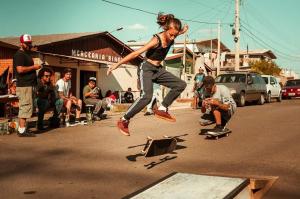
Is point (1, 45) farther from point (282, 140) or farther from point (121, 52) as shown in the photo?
point (282, 140)

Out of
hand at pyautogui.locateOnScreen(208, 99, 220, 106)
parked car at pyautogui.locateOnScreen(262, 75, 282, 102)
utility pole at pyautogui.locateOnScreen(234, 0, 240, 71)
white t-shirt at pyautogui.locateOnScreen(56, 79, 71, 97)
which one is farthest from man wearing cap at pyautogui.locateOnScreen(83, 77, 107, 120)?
utility pole at pyautogui.locateOnScreen(234, 0, 240, 71)

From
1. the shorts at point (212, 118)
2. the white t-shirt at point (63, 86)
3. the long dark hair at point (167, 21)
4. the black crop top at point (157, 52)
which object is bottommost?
the shorts at point (212, 118)

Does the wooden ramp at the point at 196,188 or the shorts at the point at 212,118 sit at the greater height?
the shorts at the point at 212,118

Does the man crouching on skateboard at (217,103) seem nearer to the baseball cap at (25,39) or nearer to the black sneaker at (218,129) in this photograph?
the black sneaker at (218,129)

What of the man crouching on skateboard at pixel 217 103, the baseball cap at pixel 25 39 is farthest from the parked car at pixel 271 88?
the baseball cap at pixel 25 39

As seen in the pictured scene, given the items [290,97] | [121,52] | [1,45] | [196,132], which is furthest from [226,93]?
[290,97]

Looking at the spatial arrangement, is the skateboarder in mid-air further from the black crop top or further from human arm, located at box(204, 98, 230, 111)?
human arm, located at box(204, 98, 230, 111)

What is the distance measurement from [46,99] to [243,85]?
1320cm

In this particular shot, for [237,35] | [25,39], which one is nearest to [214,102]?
[25,39]

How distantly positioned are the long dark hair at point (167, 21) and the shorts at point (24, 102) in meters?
4.00

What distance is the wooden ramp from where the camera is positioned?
3469mm

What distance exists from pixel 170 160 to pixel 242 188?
9.24 ft

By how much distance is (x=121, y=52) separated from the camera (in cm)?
2734

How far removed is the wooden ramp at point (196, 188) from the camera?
3469 millimetres
